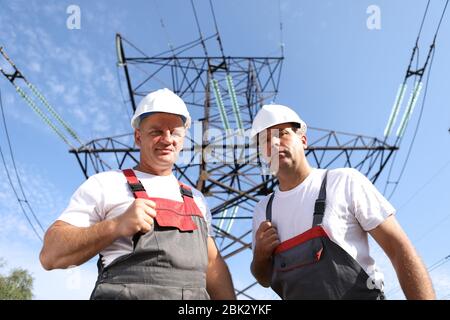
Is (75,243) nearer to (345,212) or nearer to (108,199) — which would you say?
(108,199)

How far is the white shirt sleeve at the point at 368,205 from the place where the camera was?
8.03 feet

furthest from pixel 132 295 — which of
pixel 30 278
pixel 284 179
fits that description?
pixel 30 278

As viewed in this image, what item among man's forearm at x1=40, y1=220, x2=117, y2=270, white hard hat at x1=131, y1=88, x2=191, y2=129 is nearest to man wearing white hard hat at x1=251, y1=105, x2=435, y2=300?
white hard hat at x1=131, y1=88, x2=191, y2=129

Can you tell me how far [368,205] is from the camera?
2492 millimetres

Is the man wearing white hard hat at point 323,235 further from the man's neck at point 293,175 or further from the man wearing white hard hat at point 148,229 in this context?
the man wearing white hard hat at point 148,229

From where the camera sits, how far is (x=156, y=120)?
8.66 ft

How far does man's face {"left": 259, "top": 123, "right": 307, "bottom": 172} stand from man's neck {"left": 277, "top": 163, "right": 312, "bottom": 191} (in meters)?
0.04

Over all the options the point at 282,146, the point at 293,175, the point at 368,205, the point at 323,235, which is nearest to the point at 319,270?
the point at 323,235

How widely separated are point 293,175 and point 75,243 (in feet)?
5.05

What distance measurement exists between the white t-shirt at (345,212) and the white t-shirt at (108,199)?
2.53 feet

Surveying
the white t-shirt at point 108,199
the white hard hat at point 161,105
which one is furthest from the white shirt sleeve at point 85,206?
the white hard hat at point 161,105

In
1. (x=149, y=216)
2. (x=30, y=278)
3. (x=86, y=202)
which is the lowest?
(x=149, y=216)

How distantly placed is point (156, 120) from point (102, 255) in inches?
36.3
